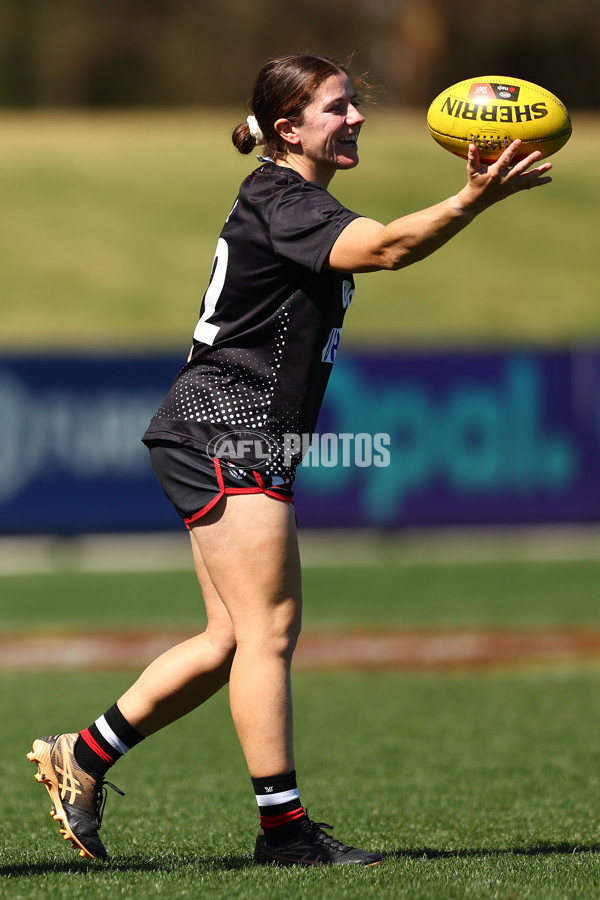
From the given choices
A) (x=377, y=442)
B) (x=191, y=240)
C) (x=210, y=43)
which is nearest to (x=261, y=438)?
(x=377, y=442)

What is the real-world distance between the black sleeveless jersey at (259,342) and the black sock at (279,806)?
88cm

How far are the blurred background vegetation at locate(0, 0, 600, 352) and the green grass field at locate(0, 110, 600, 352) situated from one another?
58 millimetres

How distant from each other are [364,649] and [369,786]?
3.62m

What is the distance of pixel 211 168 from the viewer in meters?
33.5

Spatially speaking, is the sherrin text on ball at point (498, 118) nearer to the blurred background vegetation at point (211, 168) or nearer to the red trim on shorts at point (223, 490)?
the red trim on shorts at point (223, 490)

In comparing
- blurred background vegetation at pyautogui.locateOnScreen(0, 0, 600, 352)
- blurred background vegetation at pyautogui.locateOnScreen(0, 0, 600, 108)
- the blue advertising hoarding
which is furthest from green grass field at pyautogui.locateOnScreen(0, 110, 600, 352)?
the blue advertising hoarding

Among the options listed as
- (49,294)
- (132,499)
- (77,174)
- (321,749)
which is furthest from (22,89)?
(321,749)

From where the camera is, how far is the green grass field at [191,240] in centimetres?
2677

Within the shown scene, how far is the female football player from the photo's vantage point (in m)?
3.85

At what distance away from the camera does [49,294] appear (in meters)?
27.3

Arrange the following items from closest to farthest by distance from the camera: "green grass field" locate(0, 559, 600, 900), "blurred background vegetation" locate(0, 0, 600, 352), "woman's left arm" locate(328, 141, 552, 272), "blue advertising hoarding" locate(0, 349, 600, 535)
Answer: "woman's left arm" locate(328, 141, 552, 272)
"green grass field" locate(0, 559, 600, 900)
"blue advertising hoarding" locate(0, 349, 600, 535)
"blurred background vegetation" locate(0, 0, 600, 352)

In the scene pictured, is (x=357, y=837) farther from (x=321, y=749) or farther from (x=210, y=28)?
(x=210, y=28)

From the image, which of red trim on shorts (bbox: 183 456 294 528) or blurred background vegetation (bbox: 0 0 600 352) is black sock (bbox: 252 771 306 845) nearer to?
red trim on shorts (bbox: 183 456 294 528)

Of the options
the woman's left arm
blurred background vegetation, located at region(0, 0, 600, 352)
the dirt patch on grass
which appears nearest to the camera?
the woman's left arm
